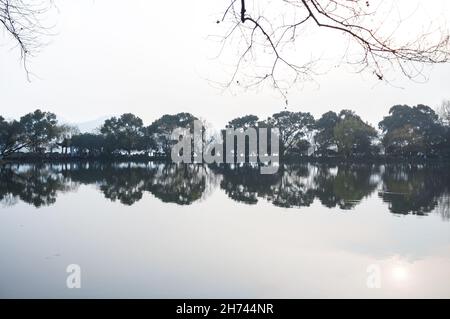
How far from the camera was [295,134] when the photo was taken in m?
52.7

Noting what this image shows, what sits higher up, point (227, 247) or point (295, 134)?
point (295, 134)

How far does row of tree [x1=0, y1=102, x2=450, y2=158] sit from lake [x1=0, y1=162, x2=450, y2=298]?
115 feet

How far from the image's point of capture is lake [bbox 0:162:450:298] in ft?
17.8

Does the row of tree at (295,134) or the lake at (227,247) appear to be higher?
the row of tree at (295,134)

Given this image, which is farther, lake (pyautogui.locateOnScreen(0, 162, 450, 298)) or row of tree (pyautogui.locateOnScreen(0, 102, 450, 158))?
row of tree (pyautogui.locateOnScreen(0, 102, 450, 158))

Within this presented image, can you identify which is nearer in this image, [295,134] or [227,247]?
[227,247]

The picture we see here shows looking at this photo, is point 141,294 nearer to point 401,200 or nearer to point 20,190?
point 401,200

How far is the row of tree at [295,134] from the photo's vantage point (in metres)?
Answer: 46.7

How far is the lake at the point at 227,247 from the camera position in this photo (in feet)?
17.8

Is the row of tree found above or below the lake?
above

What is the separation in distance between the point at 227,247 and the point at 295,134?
4627 centimetres

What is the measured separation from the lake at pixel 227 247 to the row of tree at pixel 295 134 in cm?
3514

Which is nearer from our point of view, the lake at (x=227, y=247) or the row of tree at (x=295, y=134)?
the lake at (x=227, y=247)
